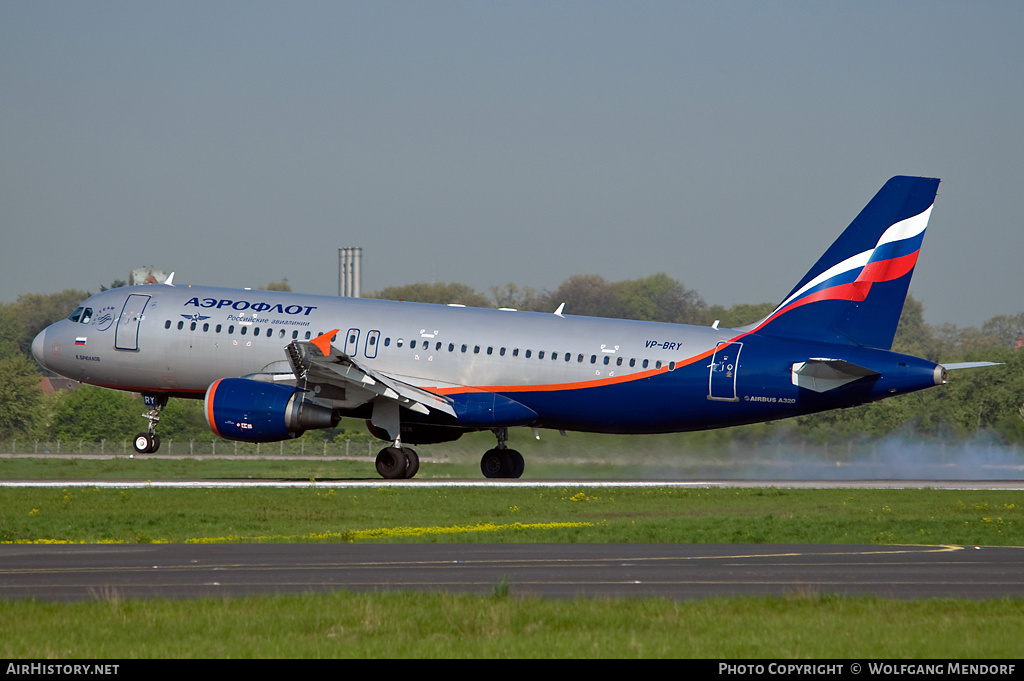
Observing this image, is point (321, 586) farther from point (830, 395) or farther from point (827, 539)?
Answer: point (830, 395)

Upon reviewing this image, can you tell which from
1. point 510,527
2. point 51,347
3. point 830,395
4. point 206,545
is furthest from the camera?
point 51,347

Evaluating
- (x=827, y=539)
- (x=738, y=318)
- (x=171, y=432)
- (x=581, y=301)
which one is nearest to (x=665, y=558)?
(x=827, y=539)

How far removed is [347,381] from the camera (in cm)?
3669

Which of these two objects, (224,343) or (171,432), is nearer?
(224,343)

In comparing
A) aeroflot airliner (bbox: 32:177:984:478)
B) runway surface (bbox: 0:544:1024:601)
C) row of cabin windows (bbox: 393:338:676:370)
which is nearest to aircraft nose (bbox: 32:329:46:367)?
aeroflot airliner (bbox: 32:177:984:478)

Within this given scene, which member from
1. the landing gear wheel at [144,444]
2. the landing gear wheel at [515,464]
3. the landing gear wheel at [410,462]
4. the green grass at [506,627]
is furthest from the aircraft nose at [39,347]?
the green grass at [506,627]

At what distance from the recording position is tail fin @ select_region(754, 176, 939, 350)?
35.9 meters

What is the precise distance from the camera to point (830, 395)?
117 feet

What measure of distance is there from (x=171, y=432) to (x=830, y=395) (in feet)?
160

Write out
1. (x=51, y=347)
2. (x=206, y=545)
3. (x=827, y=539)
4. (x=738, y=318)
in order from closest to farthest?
(x=206, y=545) → (x=827, y=539) → (x=51, y=347) → (x=738, y=318)

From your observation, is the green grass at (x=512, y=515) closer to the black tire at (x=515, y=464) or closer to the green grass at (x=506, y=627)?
the black tire at (x=515, y=464)

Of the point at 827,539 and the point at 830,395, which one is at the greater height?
the point at 830,395

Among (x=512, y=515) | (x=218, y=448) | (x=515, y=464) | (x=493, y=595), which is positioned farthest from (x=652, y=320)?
(x=493, y=595)

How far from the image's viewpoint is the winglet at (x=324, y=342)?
122 ft
